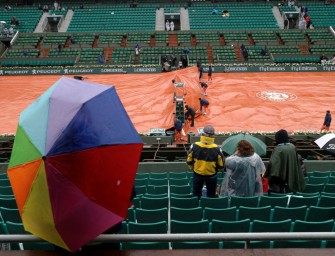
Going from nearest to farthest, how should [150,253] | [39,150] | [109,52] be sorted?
1. [150,253]
2. [39,150]
3. [109,52]

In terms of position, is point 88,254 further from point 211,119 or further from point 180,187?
point 211,119

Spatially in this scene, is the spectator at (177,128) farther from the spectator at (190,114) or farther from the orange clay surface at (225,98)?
the orange clay surface at (225,98)

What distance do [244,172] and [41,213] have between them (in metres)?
3.91

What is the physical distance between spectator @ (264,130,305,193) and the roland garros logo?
17874 millimetres

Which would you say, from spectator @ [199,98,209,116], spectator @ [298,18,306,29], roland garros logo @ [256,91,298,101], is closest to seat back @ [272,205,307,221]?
spectator @ [199,98,209,116]

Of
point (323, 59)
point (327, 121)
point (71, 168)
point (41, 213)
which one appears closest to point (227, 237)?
point (71, 168)

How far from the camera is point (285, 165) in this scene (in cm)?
673

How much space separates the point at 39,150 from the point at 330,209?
475cm

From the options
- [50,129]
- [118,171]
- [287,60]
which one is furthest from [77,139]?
[287,60]

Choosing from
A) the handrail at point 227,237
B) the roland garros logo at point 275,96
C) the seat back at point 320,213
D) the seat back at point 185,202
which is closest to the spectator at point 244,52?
the roland garros logo at point 275,96

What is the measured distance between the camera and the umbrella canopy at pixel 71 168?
3.27m

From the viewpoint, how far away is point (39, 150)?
3340 mm

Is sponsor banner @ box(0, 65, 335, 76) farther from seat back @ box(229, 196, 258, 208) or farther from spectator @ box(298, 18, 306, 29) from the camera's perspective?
seat back @ box(229, 196, 258, 208)

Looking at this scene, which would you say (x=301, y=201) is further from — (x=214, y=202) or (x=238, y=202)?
(x=214, y=202)
